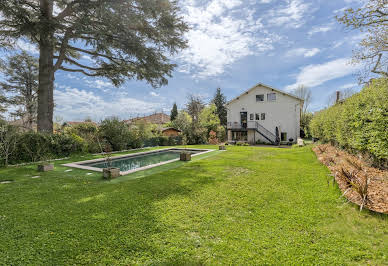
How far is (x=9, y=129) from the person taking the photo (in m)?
8.27

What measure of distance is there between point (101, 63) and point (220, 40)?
8.88 metres

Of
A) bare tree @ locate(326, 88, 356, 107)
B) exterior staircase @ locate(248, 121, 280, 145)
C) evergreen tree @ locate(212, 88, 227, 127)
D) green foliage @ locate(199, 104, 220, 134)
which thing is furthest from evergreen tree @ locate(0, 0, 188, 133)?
evergreen tree @ locate(212, 88, 227, 127)

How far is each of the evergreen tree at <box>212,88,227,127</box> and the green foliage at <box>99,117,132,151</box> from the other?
22.4 metres

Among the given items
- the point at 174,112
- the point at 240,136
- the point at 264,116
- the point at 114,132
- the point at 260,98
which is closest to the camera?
the point at 114,132

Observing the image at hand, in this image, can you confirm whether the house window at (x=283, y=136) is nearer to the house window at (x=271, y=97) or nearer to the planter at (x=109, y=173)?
the house window at (x=271, y=97)

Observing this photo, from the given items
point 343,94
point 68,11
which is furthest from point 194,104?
point 343,94

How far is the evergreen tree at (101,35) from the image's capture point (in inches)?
360

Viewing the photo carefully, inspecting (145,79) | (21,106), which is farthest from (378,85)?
(21,106)

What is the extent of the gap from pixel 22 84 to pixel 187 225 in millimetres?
26019

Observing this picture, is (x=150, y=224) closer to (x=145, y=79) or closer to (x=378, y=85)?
(x=378, y=85)

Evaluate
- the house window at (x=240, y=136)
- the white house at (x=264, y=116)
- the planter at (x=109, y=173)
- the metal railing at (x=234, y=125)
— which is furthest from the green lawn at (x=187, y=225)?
the house window at (x=240, y=136)

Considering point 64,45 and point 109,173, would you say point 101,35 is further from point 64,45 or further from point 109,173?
point 109,173

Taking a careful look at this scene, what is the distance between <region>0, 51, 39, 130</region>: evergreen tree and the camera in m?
18.1

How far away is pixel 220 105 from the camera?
1344 inches
